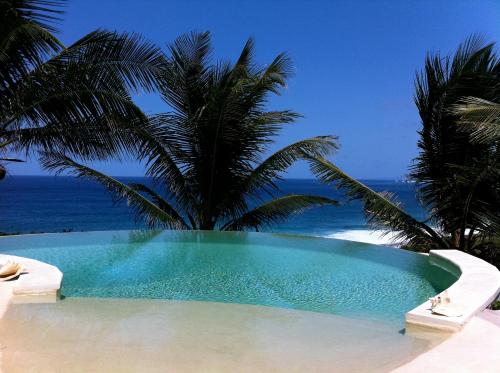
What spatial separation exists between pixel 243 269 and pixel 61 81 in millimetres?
3200

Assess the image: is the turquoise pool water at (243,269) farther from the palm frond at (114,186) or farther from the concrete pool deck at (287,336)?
the palm frond at (114,186)

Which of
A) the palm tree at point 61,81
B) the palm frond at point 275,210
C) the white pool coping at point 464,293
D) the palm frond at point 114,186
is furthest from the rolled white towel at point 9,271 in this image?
the palm frond at point 275,210

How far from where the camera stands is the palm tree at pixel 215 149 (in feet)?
27.9

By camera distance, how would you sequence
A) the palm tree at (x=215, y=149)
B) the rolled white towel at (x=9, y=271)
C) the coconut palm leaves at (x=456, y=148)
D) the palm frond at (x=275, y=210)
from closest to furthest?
1. the rolled white towel at (x=9, y=271)
2. the coconut palm leaves at (x=456, y=148)
3. the palm tree at (x=215, y=149)
4. the palm frond at (x=275, y=210)

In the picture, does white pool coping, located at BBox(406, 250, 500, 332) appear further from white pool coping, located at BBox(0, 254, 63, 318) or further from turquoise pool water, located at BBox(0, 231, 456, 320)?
white pool coping, located at BBox(0, 254, 63, 318)

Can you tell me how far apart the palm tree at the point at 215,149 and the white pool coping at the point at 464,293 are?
3.47 meters

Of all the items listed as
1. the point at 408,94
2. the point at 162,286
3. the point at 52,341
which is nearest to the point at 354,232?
the point at 408,94

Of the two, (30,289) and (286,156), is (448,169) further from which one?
(30,289)

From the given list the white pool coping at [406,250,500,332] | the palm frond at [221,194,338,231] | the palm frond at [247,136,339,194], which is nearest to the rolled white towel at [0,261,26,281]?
the white pool coping at [406,250,500,332]

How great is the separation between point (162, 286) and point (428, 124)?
621cm

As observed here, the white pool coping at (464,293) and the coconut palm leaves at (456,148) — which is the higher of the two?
the coconut palm leaves at (456,148)

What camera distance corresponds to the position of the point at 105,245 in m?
7.13

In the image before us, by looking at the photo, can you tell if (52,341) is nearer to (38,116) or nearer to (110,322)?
(110,322)

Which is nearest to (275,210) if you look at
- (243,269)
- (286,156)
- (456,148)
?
(286,156)
